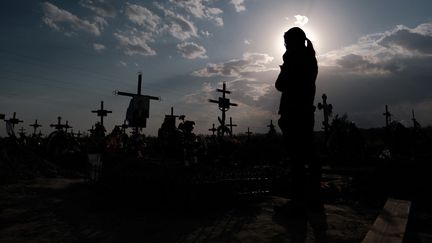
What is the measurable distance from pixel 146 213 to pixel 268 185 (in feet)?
8.41

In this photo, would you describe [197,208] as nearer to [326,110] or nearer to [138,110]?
[138,110]

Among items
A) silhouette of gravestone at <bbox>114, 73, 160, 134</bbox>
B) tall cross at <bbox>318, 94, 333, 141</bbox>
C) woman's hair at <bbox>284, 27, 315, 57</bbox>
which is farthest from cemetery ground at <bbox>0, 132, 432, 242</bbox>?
tall cross at <bbox>318, 94, 333, 141</bbox>

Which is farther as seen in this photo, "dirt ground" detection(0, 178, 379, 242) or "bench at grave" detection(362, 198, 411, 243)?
"dirt ground" detection(0, 178, 379, 242)

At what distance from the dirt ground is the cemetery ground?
0.04 feet

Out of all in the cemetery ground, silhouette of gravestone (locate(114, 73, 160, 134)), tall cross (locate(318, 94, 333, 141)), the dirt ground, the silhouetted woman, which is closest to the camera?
the dirt ground

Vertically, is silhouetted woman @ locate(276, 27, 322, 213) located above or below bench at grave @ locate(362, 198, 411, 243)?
above

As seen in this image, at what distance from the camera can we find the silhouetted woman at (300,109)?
5.01 meters

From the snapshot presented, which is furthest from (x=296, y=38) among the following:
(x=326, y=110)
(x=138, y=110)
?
(x=326, y=110)

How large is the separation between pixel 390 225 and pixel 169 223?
9.51ft

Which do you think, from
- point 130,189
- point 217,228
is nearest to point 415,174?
point 217,228

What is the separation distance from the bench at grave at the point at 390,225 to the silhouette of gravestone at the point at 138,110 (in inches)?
640

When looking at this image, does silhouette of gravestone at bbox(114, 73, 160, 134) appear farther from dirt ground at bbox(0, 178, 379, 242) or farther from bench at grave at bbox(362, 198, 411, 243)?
bench at grave at bbox(362, 198, 411, 243)

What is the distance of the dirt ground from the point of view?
3873 millimetres

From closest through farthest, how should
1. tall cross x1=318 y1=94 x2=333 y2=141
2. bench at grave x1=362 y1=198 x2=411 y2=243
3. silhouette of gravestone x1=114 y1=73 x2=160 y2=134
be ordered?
bench at grave x1=362 y1=198 x2=411 y2=243, silhouette of gravestone x1=114 y1=73 x2=160 y2=134, tall cross x1=318 y1=94 x2=333 y2=141
